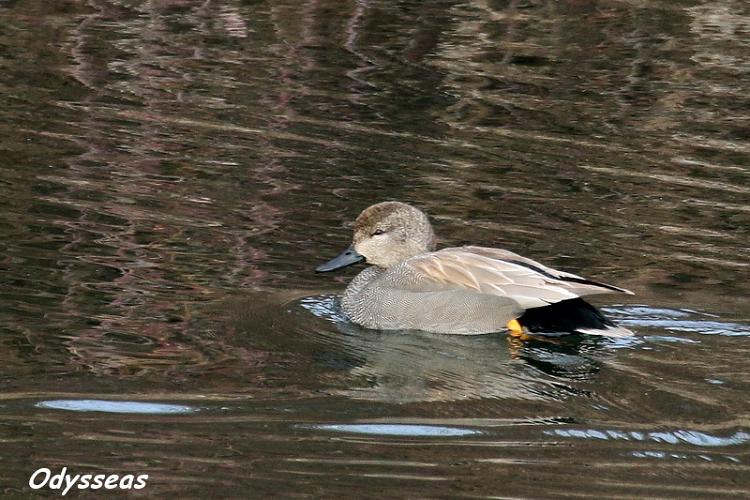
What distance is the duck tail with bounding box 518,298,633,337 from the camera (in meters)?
7.52

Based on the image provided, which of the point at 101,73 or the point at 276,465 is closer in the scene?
the point at 276,465

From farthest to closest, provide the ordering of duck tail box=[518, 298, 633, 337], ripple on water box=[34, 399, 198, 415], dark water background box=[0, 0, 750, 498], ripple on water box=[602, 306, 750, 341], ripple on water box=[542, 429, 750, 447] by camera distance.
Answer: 1. ripple on water box=[602, 306, 750, 341]
2. duck tail box=[518, 298, 633, 337]
3. ripple on water box=[34, 399, 198, 415]
4. ripple on water box=[542, 429, 750, 447]
5. dark water background box=[0, 0, 750, 498]

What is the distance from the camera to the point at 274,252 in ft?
29.8

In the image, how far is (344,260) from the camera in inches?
334

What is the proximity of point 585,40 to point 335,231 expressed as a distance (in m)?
6.61

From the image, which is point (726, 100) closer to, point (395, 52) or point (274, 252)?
point (395, 52)

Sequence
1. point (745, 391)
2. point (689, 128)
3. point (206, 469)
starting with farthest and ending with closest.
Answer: point (689, 128) < point (745, 391) < point (206, 469)

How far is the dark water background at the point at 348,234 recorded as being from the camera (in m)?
5.91

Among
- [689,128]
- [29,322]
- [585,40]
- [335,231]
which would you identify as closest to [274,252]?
[335,231]

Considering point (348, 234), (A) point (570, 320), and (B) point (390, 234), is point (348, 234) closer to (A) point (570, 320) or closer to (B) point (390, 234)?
(B) point (390, 234)

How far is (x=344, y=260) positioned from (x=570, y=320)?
56.4 inches

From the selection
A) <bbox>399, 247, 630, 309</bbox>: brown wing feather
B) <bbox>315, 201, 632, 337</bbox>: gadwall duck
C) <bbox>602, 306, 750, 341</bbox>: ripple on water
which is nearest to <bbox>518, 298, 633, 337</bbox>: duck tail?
<bbox>315, 201, 632, 337</bbox>: gadwall duck

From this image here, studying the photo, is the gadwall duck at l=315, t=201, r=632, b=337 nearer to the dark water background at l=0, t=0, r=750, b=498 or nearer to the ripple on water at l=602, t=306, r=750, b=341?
the dark water background at l=0, t=0, r=750, b=498

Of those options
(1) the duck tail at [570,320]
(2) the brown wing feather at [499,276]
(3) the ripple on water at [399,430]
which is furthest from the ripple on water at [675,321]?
(3) the ripple on water at [399,430]
